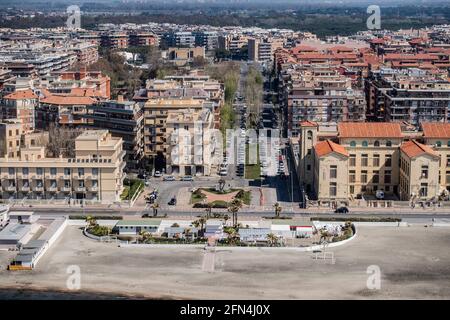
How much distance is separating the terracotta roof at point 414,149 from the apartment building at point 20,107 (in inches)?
485

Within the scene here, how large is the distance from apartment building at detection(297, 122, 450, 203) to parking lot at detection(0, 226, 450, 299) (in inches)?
107

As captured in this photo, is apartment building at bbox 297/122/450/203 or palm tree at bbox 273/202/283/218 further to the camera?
apartment building at bbox 297/122/450/203

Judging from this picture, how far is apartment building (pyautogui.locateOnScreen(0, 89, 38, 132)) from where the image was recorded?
2506cm

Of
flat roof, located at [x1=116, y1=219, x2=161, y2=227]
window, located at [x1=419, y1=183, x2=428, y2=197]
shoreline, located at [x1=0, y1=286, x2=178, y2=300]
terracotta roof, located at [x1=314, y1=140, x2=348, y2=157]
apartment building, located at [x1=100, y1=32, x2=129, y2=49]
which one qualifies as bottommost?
shoreline, located at [x1=0, y1=286, x2=178, y2=300]

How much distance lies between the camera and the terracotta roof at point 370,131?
18.6m

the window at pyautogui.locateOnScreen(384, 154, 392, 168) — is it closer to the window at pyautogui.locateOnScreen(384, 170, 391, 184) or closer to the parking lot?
the window at pyautogui.locateOnScreen(384, 170, 391, 184)

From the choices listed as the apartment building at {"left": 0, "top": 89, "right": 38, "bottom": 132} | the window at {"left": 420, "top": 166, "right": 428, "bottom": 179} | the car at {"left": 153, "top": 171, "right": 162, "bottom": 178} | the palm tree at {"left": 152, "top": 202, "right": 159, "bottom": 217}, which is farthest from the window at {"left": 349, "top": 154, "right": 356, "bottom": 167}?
the apartment building at {"left": 0, "top": 89, "right": 38, "bottom": 132}

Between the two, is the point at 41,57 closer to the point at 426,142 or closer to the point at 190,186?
the point at 190,186

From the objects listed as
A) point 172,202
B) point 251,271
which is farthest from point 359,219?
point 172,202

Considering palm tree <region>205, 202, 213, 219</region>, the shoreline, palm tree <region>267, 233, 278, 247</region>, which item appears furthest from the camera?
palm tree <region>205, 202, 213, 219</region>

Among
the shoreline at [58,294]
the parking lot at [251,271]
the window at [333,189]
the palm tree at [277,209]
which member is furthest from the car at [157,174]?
the shoreline at [58,294]

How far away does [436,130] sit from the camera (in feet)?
61.9

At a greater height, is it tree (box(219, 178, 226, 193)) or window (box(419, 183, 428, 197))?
window (box(419, 183, 428, 197))

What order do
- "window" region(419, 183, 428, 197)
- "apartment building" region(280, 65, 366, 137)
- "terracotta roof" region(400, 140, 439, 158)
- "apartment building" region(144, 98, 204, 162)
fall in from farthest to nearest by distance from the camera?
1. "apartment building" region(280, 65, 366, 137)
2. "apartment building" region(144, 98, 204, 162)
3. "window" region(419, 183, 428, 197)
4. "terracotta roof" region(400, 140, 439, 158)
